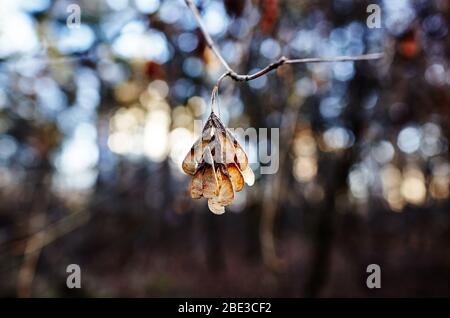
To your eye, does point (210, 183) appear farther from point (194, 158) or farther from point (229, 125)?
point (229, 125)

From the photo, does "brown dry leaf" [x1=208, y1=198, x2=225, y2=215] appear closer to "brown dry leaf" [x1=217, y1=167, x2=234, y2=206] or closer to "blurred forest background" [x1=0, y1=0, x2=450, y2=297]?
"brown dry leaf" [x1=217, y1=167, x2=234, y2=206]

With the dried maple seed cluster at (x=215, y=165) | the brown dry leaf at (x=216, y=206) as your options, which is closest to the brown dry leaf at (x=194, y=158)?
the dried maple seed cluster at (x=215, y=165)

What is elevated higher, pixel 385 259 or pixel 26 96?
pixel 26 96

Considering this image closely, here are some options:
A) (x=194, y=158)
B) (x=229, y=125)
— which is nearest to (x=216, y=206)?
(x=194, y=158)

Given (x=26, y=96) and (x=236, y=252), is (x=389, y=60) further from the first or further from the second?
(x=236, y=252)

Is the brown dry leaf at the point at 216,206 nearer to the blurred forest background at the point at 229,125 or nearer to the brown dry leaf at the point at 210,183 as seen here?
the brown dry leaf at the point at 210,183
